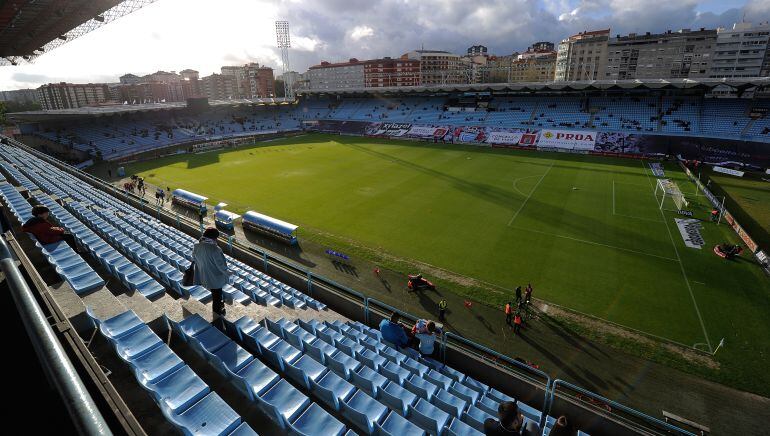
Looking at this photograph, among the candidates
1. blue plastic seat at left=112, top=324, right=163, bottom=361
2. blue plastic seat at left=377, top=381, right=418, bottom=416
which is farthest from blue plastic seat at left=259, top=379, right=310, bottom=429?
blue plastic seat at left=112, top=324, right=163, bottom=361

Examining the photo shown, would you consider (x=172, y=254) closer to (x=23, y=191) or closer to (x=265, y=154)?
(x=23, y=191)

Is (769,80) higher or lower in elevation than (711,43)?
lower

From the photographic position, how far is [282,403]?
244 inches

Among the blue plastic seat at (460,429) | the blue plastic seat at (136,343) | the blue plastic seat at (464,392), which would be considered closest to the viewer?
the blue plastic seat at (136,343)

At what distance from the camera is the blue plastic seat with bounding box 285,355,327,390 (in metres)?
7.17

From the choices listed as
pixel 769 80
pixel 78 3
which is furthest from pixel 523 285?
pixel 769 80

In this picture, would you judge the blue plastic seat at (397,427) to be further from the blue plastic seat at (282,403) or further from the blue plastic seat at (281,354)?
the blue plastic seat at (281,354)

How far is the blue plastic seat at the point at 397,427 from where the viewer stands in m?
6.50

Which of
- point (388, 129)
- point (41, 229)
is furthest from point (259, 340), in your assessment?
point (388, 129)

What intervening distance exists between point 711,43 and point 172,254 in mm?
142426

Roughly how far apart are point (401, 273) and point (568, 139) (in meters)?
46.7

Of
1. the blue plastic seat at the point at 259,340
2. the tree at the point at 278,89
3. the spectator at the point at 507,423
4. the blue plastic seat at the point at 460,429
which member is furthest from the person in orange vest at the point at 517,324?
the tree at the point at 278,89

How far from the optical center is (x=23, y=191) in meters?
17.0

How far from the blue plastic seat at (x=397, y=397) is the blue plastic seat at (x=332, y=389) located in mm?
780
